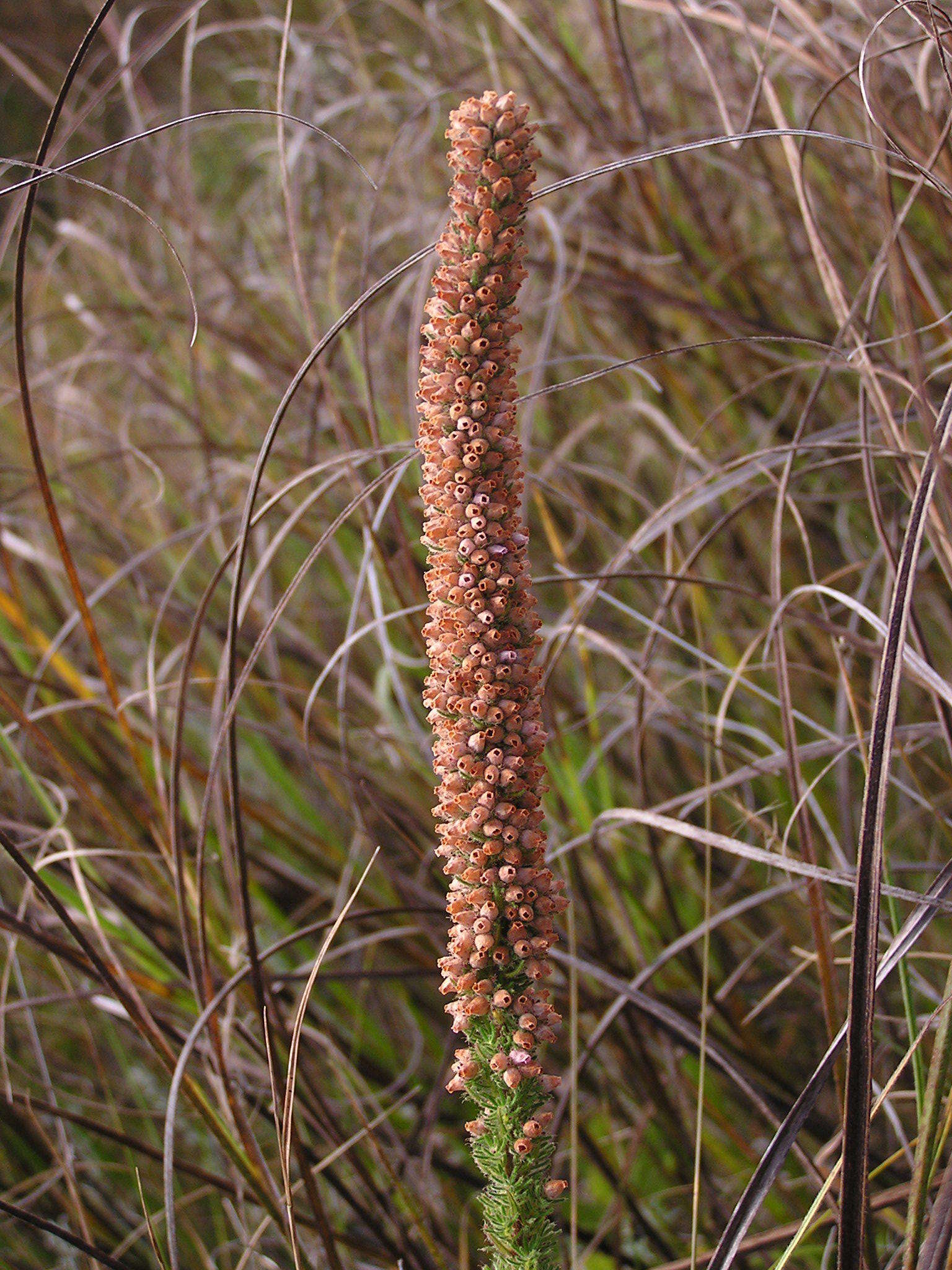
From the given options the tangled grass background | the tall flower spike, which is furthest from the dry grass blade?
the tall flower spike

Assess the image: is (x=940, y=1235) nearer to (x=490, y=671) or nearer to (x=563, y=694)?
(x=490, y=671)

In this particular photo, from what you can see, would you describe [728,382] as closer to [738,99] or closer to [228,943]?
[738,99]

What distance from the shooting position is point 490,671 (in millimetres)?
479

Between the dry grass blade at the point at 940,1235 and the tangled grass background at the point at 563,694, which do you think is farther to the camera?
the tangled grass background at the point at 563,694

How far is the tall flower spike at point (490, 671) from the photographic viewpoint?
1.51ft

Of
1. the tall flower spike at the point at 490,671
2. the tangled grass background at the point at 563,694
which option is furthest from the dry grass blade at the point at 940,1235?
the tall flower spike at the point at 490,671

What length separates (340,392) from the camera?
5.44 feet

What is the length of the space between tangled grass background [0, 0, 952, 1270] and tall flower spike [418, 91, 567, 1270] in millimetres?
107

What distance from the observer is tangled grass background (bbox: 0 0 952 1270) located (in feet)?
2.56

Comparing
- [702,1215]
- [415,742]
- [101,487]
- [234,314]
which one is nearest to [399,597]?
[415,742]

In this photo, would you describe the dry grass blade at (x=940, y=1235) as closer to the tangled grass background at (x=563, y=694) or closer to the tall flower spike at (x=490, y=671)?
the tangled grass background at (x=563, y=694)

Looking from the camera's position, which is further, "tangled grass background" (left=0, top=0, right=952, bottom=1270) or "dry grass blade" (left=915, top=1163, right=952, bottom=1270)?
"tangled grass background" (left=0, top=0, right=952, bottom=1270)

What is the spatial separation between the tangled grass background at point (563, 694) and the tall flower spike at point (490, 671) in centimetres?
11

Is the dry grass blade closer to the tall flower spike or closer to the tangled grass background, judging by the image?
the tangled grass background
